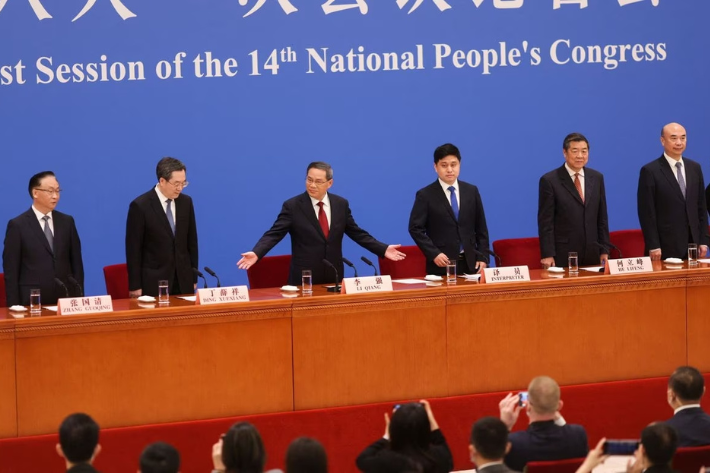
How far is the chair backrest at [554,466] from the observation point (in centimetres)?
355

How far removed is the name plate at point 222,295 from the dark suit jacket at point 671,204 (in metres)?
2.73

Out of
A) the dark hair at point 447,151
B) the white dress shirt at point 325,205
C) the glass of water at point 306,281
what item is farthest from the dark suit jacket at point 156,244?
the dark hair at point 447,151

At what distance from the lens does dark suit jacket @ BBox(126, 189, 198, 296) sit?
6.07m

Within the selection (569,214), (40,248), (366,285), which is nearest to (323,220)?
(366,285)

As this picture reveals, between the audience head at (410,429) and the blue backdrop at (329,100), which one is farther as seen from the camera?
the blue backdrop at (329,100)

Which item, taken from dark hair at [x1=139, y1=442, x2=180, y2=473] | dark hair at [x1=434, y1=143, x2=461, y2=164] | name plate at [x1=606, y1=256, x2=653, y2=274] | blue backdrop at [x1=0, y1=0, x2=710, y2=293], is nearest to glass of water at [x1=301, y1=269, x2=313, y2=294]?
dark hair at [x1=434, y1=143, x2=461, y2=164]

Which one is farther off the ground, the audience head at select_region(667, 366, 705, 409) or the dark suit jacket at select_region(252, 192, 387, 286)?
A: the dark suit jacket at select_region(252, 192, 387, 286)

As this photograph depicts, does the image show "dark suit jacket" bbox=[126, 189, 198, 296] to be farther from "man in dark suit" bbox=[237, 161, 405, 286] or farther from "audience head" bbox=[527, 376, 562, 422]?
"audience head" bbox=[527, 376, 562, 422]

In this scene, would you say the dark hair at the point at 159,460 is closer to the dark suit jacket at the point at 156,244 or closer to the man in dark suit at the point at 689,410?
the man in dark suit at the point at 689,410

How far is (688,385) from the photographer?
4234mm

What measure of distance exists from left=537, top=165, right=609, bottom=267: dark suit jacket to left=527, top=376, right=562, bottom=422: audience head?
8.43 ft

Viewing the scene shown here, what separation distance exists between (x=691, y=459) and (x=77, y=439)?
2.01 meters

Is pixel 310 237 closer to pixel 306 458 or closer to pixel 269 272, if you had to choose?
pixel 269 272

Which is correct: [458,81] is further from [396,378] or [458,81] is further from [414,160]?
[396,378]
